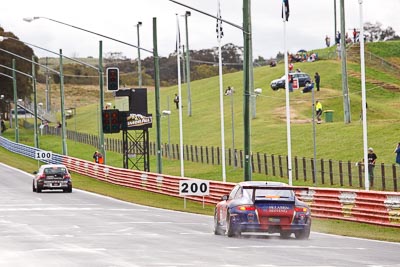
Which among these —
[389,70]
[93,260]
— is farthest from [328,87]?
[93,260]

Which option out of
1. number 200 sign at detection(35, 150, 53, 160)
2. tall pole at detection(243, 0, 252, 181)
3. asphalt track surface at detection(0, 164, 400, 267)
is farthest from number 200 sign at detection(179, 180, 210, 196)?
number 200 sign at detection(35, 150, 53, 160)

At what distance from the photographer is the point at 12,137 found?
128125mm

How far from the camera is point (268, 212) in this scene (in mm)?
25328

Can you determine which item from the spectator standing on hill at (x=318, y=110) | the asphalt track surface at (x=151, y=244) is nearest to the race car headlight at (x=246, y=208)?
the asphalt track surface at (x=151, y=244)

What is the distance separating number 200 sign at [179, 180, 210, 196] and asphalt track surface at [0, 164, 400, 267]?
1.30 m

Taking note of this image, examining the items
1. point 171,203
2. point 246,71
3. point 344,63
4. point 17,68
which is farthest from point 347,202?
point 17,68

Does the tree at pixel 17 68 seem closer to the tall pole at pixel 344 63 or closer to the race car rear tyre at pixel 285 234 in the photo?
the tall pole at pixel 344 63

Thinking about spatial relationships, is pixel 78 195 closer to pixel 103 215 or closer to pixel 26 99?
pixel 103 215

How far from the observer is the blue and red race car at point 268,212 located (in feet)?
83.3

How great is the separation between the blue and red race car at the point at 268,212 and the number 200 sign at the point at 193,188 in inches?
524

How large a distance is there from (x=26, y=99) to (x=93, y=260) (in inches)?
5485

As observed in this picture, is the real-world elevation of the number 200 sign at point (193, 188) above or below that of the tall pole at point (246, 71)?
below

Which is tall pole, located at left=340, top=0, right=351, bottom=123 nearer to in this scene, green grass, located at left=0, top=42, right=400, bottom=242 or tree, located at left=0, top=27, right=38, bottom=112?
green grass, located at left=0, top=42, right=400, bottom=242

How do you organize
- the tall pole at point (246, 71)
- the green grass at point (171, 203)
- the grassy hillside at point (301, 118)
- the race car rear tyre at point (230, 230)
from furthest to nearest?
the grassy hillside at point (301, 118) → the tall pole at point (246, 71) → the green grass at point (171, 203) → the race car rear tyre at point (230, 230)
